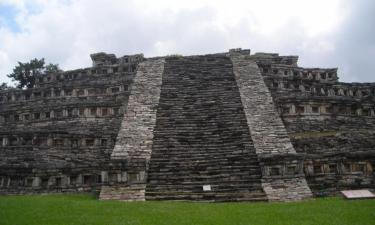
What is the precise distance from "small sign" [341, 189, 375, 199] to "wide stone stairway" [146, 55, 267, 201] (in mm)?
2178

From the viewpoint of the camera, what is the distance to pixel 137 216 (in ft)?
30.2

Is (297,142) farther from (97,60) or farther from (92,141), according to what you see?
(97,60)

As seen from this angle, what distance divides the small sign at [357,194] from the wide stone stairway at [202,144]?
2.18 meters

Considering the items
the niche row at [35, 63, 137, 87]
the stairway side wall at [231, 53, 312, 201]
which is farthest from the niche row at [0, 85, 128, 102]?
the stairway side wall at [231, 53, 312, 201]

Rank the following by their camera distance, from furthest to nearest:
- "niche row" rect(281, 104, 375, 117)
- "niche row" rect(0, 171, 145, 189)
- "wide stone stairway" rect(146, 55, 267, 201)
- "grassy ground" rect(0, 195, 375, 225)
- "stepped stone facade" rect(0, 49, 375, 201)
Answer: "niche row" rect(281, 104, 375, 117) < "niche row" rect(0, 171, 145, 189) < "stepped stone facade" rect(0, 49, 375, 201) < "wide stone stairway" rect(146, 55, 267, 201) < "grassy ground" rect(0, 195, 375, 225)

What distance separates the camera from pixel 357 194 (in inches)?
458

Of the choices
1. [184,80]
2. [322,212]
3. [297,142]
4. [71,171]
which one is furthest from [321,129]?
[71,171]

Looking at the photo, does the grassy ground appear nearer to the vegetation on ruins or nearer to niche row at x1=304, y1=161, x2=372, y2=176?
niche row at x1=304, y1=161, x2=372, y2=176

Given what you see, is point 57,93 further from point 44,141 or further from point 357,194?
point 357,194

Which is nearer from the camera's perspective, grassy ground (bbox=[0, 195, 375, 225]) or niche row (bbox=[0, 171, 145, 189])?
grassy ground (bbox=[0, 195, 375, 225])

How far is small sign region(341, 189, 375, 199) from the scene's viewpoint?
37.6 ft

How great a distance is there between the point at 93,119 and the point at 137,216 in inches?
415

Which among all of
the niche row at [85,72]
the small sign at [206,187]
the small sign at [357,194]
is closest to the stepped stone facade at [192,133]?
the small sign at [206,187]

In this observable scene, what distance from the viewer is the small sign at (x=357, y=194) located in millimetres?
11460
